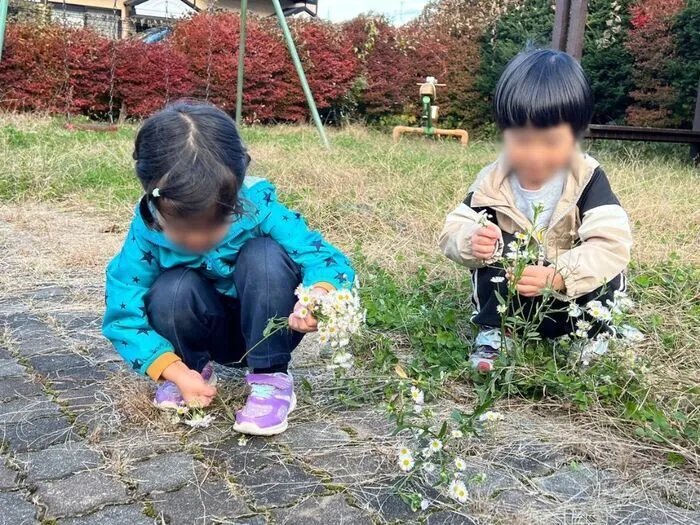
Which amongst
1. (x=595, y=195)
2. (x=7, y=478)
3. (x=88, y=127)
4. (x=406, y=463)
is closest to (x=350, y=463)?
(x=406, y=463)

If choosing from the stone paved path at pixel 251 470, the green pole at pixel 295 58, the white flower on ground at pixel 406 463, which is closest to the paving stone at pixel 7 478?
the stone paved path at pixel 251 470

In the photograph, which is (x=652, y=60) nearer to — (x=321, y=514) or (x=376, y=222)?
(x=376, y=222)

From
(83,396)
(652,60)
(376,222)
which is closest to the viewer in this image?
(83,396)

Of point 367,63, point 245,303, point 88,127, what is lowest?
point 88,127

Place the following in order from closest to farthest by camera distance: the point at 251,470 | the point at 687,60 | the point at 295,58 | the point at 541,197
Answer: the point at 251,470, the point at 541,197, the point at 295,58, the point at 687,60

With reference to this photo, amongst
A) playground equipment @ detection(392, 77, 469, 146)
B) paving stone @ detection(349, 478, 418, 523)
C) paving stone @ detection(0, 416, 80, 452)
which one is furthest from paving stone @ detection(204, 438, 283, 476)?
playground equipment @ detection(392, 77, 469, 146)

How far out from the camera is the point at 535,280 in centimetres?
186

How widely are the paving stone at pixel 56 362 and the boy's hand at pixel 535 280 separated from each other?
1292 millimetres

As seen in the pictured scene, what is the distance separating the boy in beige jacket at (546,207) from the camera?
1.86m

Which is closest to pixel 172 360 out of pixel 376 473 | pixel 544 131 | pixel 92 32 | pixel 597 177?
pixel 376 473

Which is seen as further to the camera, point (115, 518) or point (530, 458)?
point (530, 458)

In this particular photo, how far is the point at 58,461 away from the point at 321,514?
0.61 meters

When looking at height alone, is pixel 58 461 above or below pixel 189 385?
below

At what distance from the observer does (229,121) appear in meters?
1.73
